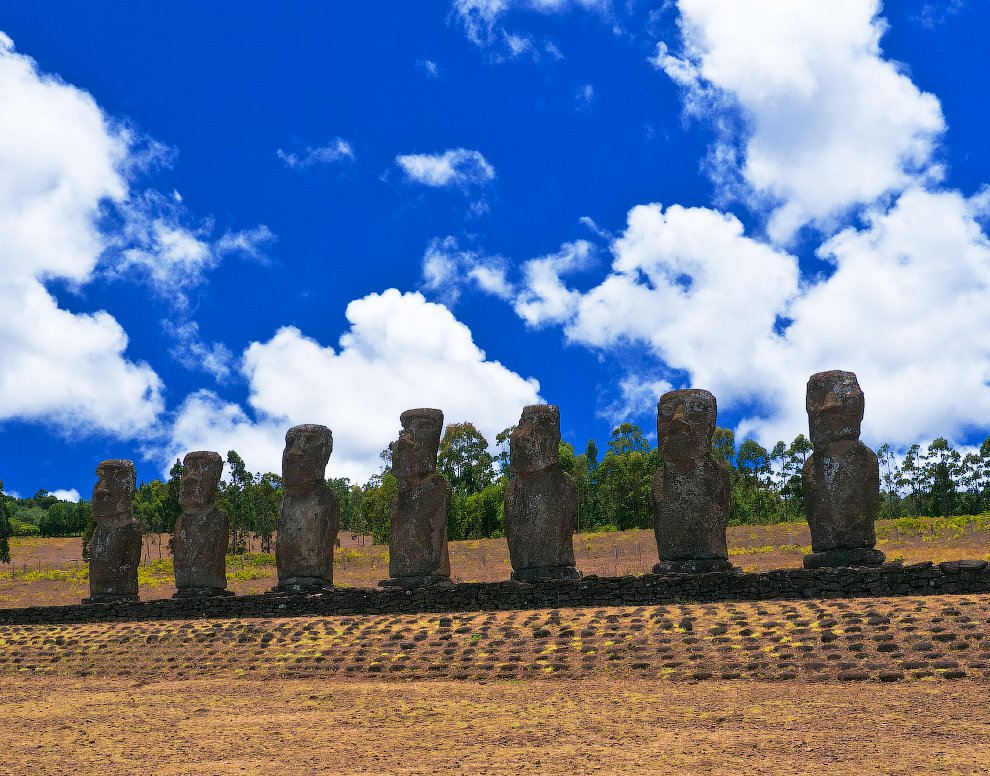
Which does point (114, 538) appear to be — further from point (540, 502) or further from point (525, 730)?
point (525, 730)

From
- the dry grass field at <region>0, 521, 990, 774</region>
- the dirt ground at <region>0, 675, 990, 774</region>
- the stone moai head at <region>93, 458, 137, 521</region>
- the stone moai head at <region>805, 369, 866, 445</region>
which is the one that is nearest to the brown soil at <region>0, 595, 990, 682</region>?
the dry grass field at <region>0, 521, 990, 774</region>

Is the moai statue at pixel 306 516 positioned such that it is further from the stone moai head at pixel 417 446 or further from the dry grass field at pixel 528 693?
the dry grass field at pixel 528 693

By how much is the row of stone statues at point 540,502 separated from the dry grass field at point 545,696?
8.50 ft

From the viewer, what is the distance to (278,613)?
17828 mm

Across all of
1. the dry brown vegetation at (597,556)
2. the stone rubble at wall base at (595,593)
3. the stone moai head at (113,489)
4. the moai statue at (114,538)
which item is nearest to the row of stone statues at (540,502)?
the moai statue at (114,538)

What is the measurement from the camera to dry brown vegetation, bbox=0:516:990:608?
33.0 m

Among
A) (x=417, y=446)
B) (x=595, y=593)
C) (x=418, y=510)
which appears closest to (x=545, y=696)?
(x=595, y=593)

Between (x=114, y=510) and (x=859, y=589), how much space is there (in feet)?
50.5

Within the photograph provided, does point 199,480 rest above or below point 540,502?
above

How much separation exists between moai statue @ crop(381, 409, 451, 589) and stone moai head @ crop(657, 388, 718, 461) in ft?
13.5

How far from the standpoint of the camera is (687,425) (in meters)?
16.5

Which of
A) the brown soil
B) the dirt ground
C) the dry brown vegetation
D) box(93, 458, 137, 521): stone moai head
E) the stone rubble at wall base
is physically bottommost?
the dirt ground

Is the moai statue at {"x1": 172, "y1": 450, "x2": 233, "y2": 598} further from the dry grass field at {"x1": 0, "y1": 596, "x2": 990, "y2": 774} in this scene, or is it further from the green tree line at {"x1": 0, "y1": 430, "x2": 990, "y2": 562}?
the green tree line at {"x1": 0, "y1": 430, "x2": 990, "y2": 562}

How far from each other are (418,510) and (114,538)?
299 inches
